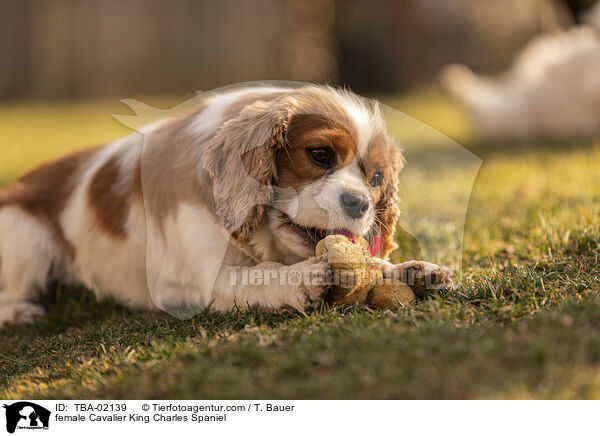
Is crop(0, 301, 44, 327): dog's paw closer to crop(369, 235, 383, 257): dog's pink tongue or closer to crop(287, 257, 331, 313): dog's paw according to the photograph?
crop(287, 257, 331, 313): dog's paw

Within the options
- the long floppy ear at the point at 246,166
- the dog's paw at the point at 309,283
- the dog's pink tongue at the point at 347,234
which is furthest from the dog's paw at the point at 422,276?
the long floppy ear at the point at 246,166

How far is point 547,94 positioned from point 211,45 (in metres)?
9.63

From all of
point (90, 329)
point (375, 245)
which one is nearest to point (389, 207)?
point (375, 245)

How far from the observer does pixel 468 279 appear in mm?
3471

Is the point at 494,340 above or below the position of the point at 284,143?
below

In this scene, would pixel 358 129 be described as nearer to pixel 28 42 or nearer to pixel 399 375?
pixel 399 375

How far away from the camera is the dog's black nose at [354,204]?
3172 millimetres

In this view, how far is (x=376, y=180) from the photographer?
3.51m

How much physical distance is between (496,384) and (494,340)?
30 centimetres

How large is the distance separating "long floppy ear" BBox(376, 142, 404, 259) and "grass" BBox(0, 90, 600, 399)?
1.70ft

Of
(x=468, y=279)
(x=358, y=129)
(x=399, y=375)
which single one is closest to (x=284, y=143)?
(x=358, y=129)
